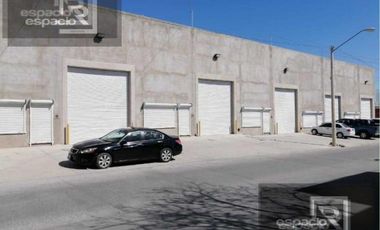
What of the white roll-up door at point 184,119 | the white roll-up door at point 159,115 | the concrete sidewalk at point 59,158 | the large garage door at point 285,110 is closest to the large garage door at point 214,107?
the white roll-up door at point 184,119

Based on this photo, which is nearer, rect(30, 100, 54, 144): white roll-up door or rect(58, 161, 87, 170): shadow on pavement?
rect(58, 161, 87, 170): shadow on pavement

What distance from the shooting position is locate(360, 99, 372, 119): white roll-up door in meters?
54.5

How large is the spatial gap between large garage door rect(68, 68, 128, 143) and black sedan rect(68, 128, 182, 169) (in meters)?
7.46

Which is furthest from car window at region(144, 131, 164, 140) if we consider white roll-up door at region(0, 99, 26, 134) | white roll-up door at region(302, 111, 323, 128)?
white roll-up door at region(302, 111, 323, 128)

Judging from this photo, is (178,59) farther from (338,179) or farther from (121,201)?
(121,201)

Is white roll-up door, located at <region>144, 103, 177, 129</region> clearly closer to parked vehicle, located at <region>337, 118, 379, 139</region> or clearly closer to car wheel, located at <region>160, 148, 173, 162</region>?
car wheel, located at <region>160, 148, 173, 162</region>

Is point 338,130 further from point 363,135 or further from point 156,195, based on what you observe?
point 156,195

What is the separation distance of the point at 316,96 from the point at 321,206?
126ft

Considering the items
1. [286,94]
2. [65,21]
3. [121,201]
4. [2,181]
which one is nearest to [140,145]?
[2,181]

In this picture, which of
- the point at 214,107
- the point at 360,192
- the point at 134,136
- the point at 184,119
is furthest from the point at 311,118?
the point at 360,192

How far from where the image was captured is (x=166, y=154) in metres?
16.7

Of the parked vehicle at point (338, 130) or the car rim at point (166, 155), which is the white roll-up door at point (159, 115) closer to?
the car rim at point (166, 155)

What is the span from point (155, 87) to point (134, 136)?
1171cm

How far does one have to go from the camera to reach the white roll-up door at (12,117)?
19.5 meters
